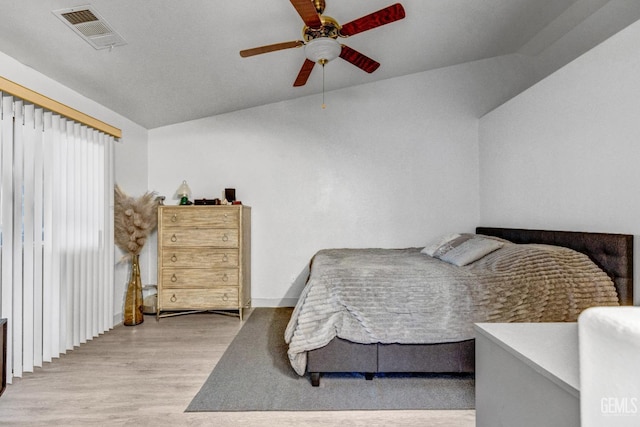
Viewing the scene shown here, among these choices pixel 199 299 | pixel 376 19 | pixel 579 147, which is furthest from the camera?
pixel 199 299

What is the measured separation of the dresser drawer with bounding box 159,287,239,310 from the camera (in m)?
3.74

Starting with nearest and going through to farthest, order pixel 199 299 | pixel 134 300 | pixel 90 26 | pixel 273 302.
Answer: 1. pixel 90 26
2. pixel 134 300
3. pixel 199 299
4. pixel 273 302

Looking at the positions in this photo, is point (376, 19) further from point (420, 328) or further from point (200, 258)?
point (200, 258)

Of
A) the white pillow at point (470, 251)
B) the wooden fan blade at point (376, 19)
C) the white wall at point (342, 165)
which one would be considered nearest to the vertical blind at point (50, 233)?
the white wall at point (342, 165)

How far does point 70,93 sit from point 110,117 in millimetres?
589

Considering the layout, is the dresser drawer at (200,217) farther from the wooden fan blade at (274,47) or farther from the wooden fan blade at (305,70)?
the wooden fan blade at (274,47)

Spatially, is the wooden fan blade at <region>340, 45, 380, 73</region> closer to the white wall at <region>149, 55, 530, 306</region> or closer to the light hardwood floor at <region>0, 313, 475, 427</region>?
the white wall at <region>149, 55, 530, 306</region>

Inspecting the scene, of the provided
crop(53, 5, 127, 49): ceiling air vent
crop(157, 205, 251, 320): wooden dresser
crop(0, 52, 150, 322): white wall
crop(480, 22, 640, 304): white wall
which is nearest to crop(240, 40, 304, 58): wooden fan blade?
crop(53, 5, 127, 49): ceiling air vent

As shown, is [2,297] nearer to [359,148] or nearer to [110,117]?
[110,117]

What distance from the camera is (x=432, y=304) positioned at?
227 cm

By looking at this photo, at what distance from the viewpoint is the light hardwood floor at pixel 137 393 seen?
1.90 metres

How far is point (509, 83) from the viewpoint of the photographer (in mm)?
4309

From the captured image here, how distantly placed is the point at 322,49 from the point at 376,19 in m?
0.38

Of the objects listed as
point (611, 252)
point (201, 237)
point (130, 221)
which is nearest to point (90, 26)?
point (130, 221)
